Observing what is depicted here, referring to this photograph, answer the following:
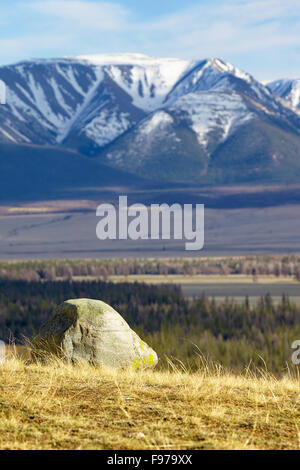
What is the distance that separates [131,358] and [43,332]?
233cm

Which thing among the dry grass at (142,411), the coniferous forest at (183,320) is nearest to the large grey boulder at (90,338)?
the dry grass at (142,411)

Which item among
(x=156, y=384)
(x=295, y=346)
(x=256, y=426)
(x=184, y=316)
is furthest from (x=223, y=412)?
(x=184, y=316)

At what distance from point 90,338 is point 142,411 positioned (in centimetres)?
750

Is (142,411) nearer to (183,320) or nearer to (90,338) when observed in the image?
(90,338)

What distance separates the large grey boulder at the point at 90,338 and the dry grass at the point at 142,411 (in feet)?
10.8

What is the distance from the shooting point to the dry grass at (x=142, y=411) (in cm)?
1342

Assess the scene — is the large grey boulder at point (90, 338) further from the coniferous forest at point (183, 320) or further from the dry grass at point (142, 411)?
the coniferous forest at point (183, 320)

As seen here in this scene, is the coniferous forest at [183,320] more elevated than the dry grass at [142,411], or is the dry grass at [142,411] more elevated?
the dry grass at [142,411]

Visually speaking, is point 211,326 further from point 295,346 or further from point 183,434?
point 183,434

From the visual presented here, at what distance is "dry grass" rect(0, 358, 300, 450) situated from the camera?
44.0 feet

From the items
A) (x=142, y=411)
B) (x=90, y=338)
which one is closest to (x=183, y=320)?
(x=90, y=338)

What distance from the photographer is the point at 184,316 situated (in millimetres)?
155000

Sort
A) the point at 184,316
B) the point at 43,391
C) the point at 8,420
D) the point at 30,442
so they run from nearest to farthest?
the point at 30,442 < the point at 8,420 < the point at 43,391 < the point at 184,316

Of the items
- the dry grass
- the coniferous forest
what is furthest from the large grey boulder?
the coniferous forest
